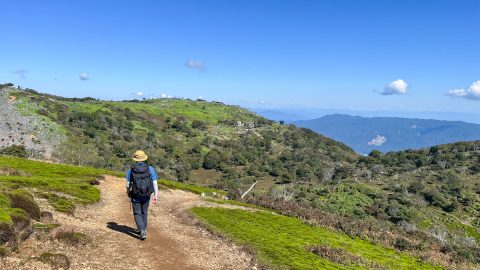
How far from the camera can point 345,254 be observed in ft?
81.5

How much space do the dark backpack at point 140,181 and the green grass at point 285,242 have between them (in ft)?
19.7

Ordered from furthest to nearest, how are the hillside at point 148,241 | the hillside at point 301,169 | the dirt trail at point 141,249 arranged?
the hillside at point 301,169 < the hillside at point 148,241 < the dirt trail at point 141,249

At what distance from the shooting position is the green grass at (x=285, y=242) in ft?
66.4

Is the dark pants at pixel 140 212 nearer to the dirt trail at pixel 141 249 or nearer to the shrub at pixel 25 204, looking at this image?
the dirt trail at pixel 141 249

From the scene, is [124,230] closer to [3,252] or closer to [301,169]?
[3,252]

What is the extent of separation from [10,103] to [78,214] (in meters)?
128

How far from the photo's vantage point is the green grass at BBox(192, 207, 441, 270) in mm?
Answer: 20233

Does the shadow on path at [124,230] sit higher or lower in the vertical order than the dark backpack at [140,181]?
lower

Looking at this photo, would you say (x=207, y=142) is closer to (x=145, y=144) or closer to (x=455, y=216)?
(x=145, y=144)

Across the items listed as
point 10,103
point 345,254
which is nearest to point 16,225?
point 345,254

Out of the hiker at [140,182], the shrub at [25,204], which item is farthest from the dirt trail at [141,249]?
the hiker at [140,182]

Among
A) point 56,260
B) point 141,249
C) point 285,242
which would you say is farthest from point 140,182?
point 285,242

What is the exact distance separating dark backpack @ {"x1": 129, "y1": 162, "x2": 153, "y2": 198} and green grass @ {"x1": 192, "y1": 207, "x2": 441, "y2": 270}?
6011 millimetres

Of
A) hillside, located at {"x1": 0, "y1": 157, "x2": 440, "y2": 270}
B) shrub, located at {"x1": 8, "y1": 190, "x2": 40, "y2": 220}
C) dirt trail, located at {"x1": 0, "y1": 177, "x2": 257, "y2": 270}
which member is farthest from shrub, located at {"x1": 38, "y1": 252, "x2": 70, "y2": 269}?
shrub, located at {"x1": 8, "y1": 190, "x2": 40, "y2": 220}
